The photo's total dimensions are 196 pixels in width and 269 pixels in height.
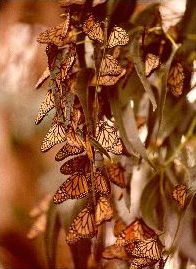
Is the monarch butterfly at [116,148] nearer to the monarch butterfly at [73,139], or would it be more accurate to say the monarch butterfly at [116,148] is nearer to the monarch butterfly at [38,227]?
the monarch butterfly at [73,139]

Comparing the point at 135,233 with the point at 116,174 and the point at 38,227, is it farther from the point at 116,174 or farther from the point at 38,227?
the point at 38,227

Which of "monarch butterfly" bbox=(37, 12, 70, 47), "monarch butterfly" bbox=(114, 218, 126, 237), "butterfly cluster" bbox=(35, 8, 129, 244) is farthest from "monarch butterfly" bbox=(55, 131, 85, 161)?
"monarch butterfly" bbox=(114, 218, 126, 237)

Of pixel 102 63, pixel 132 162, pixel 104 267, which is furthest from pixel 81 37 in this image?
pixel 104 267

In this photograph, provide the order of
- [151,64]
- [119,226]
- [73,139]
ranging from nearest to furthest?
[73,139], [151,64], [119,226]

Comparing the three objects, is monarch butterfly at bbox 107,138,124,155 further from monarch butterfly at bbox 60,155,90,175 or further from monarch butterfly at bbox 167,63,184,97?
monarch butterfly at bbox 167,63,184,97

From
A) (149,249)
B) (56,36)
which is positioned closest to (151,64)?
(56,36)

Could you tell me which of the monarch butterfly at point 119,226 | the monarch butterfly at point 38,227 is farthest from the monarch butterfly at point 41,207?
the monarch butterfly at point 119,226

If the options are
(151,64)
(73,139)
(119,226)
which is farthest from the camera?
(119,226)
